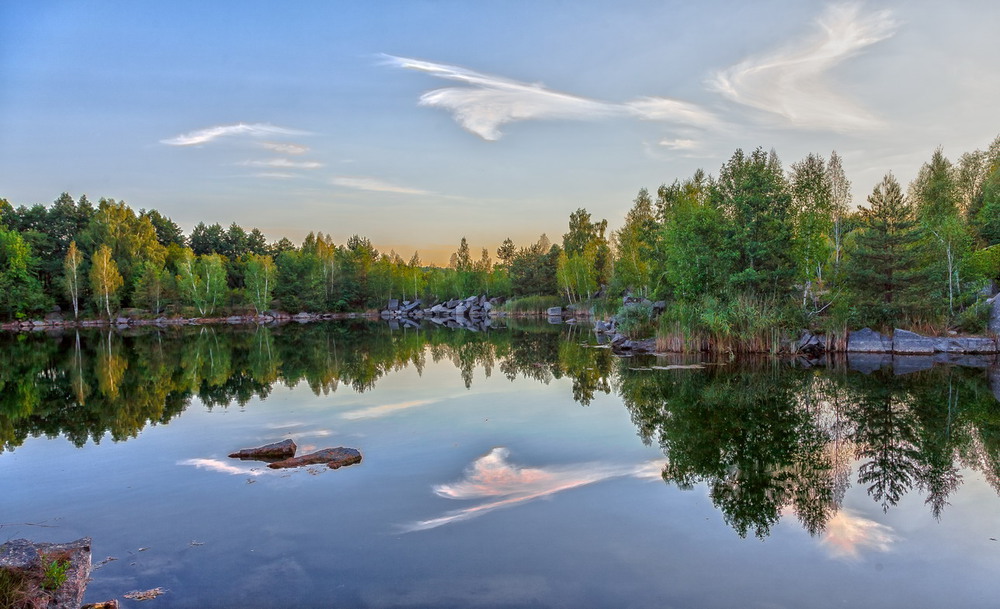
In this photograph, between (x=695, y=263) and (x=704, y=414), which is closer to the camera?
(x=704, y=414)

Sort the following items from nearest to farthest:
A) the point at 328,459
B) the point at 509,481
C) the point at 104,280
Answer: the point at 509,481 → the point at 328,459 → the point at 104,280

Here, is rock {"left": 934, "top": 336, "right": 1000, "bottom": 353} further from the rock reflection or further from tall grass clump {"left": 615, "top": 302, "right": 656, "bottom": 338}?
the rock reflection

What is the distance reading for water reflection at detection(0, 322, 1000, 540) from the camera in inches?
335

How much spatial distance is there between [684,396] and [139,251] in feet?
253

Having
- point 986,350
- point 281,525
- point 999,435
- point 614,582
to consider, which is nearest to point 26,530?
point 281,525

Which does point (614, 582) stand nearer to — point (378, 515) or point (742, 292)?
point (378, 515)

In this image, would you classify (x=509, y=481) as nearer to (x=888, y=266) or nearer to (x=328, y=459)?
(x=328, y=459)

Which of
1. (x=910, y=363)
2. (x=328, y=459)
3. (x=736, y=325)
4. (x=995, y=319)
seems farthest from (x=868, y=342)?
(x=328, y=459)

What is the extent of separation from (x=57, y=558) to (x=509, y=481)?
232 inches

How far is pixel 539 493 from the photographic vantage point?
8.68 m

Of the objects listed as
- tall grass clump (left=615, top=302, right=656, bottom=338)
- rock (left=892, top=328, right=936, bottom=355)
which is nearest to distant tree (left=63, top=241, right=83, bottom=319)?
tall grass clump (left=615, top=302, right=656, bottom=338)

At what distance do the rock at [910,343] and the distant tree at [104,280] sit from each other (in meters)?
71.7

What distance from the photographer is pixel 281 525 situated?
7.50 metres

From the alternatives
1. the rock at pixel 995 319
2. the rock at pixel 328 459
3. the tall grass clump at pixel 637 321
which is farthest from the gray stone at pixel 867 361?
the rock at pixel 328 459
